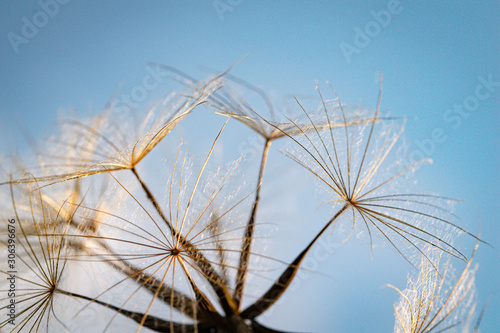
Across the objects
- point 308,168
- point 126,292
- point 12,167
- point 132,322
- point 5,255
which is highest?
point 12,167

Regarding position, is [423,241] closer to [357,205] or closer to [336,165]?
[357,205]

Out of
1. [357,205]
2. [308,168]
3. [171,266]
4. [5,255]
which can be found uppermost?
[308,168]

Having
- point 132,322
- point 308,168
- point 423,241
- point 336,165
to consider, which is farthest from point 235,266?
point 423,241

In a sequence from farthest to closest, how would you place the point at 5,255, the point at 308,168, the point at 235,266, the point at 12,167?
1. the point at 12,167
2. the point at 5,255
3. the point at 308,168
4. the point at 235,266

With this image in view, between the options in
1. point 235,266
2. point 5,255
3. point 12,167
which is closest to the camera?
point 235,266

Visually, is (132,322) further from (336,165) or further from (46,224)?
(336,165)

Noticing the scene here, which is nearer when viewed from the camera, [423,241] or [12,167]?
[423,241]

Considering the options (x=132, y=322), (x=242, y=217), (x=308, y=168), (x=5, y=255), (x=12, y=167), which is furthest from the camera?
(x=12, y=167)

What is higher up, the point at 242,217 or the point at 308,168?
the point at 308,168

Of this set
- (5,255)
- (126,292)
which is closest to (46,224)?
(5,255)
